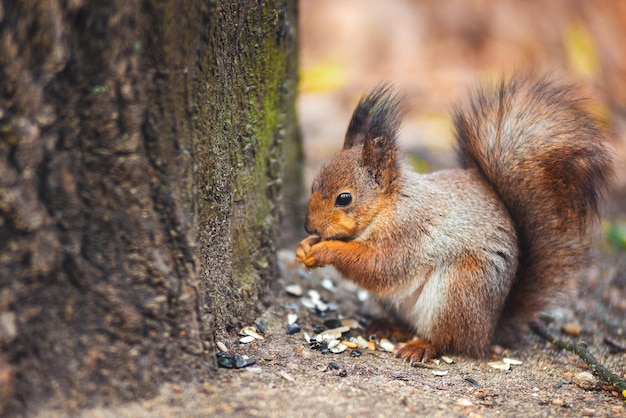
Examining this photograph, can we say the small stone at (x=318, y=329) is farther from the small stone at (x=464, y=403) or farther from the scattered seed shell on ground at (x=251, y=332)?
the small stone at (x=464, y=403)

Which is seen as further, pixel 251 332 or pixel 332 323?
pixel 332 323

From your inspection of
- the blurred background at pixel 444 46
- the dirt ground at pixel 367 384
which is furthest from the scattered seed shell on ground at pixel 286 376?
the blurred background at pixel 444 46

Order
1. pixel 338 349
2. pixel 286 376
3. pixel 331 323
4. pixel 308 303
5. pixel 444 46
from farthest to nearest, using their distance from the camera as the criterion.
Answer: pixel 444 46
pixel 308 303
pixel 331 323
pixel 338 349
pixel 286 376

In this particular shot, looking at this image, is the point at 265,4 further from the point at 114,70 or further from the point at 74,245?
the point at 74,245

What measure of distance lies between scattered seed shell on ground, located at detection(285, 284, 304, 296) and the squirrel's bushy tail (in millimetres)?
801

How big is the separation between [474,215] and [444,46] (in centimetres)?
460

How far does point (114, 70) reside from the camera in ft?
4.50

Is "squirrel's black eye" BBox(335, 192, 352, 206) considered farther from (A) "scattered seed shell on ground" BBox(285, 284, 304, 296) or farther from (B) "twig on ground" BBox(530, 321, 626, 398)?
(B) "twig on ground" BBox(530, 321, 626, 398)

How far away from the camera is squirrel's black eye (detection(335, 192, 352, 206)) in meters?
2.28

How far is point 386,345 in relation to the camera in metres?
2.34

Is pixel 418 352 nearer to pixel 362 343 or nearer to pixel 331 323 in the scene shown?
pixel 362 343

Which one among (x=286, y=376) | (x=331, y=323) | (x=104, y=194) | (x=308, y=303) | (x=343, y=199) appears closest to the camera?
(x=104, y=194)

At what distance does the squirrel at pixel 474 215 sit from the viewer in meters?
2.19

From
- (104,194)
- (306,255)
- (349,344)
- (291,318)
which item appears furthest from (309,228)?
(104,194)
